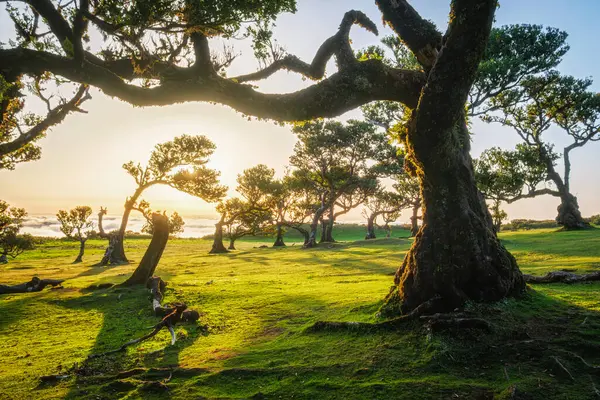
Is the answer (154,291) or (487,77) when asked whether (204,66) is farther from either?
(487,77)

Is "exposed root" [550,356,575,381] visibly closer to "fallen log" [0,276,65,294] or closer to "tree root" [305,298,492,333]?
"tree root" [305,298,492,333]

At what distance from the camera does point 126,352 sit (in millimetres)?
6645

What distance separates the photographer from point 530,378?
4.24m

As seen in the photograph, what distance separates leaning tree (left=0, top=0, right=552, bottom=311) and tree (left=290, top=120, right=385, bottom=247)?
33.1 meters

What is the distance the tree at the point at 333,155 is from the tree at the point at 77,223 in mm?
23401

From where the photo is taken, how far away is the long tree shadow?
194 inches

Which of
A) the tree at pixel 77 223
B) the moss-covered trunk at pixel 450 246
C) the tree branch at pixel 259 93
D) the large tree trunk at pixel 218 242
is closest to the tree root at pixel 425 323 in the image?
the moss-covered trunk at pixel 450 246

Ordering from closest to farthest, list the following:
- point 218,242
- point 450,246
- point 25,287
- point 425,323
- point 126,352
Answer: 1. point 425,323
2. point 126,352
3. point 450,246
4. point 25,287
5. point 218,242

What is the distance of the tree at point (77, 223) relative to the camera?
31.0 m

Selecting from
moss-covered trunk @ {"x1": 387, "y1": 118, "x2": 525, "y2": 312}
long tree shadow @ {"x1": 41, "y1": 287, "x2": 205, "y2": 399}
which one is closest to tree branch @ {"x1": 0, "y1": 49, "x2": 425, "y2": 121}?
moss-covered trunk @ {"x1": 387, "y1": 118, "x2": 525, "y2": 312}

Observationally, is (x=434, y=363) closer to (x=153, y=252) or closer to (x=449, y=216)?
(x=449, y=216)

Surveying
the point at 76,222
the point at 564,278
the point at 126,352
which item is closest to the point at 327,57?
the point at 126,352

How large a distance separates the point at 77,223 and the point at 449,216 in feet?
113

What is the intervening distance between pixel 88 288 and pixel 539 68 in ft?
115
